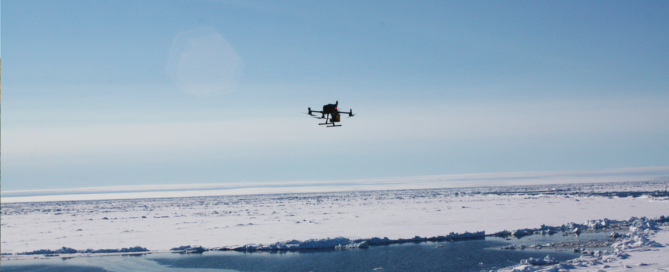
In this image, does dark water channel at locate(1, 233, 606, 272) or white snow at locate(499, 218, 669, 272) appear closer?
white snow at locate(499, 218, 669, 272)

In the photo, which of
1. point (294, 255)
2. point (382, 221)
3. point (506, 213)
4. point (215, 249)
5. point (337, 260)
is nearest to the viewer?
point (337, 260)

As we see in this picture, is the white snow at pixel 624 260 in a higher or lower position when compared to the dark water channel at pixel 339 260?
higher

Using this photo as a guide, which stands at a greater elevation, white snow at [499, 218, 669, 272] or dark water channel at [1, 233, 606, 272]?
white snow at [499, 218, 669, 272]

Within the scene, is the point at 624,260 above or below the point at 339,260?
above

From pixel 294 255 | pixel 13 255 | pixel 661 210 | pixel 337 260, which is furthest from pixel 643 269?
pixel 13 255

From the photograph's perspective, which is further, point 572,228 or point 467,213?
point 467,213

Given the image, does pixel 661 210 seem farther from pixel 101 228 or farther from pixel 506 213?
pixel 101 228

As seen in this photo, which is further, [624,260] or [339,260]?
[339,260]

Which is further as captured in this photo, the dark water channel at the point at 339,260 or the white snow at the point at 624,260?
the dark water channel at the point at 339,260
